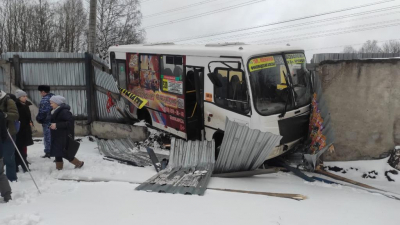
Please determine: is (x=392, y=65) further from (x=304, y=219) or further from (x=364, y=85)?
(x=304, y=219)

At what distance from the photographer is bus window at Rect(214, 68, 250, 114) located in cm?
643

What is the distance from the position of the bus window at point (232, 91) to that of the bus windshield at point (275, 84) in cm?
24

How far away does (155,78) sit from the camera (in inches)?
345

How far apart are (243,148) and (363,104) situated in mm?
2947

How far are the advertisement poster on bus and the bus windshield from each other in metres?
2.17

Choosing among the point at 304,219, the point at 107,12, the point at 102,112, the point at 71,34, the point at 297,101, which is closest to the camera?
the point at 304,219

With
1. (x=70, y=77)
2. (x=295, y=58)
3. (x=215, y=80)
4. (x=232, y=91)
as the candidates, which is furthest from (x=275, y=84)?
(x=70, y=77)

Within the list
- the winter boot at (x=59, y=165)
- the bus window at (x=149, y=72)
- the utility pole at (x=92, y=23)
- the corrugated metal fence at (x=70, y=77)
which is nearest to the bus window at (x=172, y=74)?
the bus window at (x=149, y=72)

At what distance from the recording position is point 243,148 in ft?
19.3

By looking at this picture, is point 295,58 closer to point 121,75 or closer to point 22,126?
point 121,75

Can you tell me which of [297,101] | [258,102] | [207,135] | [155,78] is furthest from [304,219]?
[155,78]

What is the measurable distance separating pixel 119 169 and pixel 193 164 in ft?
4.94

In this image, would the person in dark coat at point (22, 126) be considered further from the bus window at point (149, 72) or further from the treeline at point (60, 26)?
the treeline at point (60, 26)

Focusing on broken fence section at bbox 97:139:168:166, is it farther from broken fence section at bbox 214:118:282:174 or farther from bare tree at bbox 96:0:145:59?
bare tree at bbox 96:0:145:59
